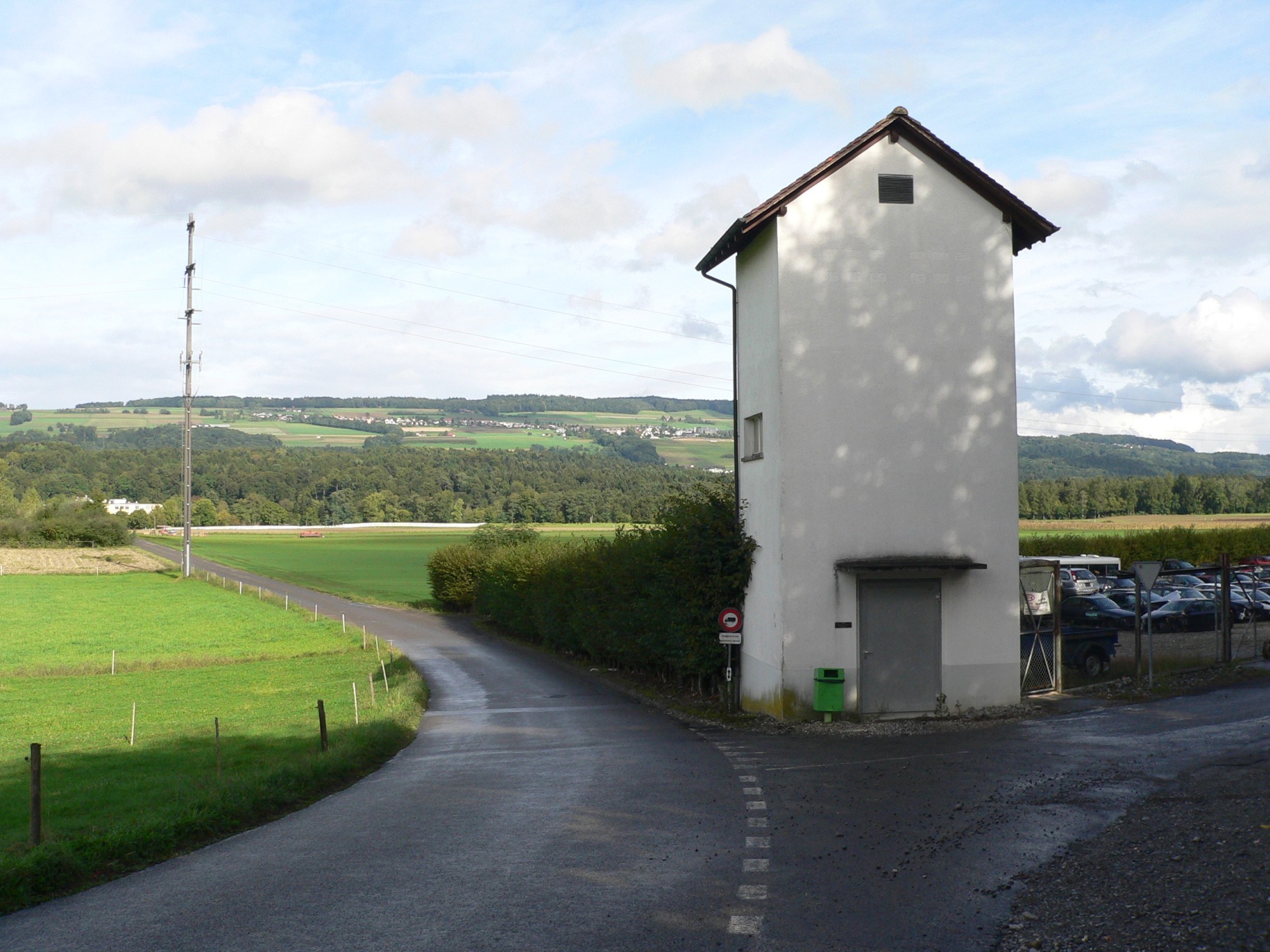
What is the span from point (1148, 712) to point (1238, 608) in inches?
876

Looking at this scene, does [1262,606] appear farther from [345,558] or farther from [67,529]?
[67,529]

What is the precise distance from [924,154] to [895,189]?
33.2 inches

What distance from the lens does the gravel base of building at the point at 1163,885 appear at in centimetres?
641

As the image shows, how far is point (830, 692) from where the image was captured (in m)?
18.1

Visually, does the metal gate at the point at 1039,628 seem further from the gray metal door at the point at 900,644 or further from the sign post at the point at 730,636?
the sign post at the point at 730,636

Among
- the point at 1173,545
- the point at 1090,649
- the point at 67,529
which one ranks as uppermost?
the point at 67,529

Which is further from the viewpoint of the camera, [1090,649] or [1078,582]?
[1078,582]

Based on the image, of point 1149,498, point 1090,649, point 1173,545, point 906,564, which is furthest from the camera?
point 1149,498

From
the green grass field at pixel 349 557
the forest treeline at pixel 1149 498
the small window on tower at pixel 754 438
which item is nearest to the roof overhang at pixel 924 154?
the small window on tower at pixel 754 438

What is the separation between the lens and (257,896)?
8.43m

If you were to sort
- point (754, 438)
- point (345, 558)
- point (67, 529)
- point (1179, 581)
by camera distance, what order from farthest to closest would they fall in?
point (345, 558)
point (67, 529)
point (1179, 581)
point (754, 438)

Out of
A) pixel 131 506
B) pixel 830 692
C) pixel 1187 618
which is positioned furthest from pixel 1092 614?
pixel 131 506

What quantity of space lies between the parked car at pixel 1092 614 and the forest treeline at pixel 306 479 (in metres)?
98.9

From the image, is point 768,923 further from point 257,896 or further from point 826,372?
point 826,372
